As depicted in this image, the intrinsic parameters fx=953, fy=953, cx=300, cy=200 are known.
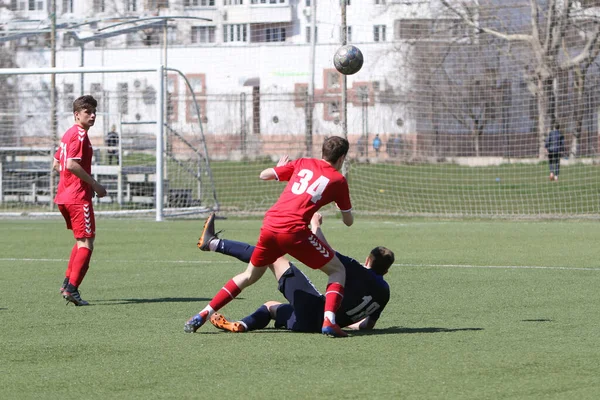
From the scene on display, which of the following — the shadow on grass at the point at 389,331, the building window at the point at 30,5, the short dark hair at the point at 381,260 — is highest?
the building window at the point at 30,5

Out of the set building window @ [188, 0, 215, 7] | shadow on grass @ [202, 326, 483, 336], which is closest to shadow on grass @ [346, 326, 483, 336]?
shadow on grass @ [202, 326, 483, 336]

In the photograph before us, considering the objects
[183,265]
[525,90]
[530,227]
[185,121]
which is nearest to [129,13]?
[185,121]

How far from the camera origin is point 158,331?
7.09 m

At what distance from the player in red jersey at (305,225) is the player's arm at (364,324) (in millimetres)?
332

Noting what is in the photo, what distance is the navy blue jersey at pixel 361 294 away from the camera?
6.95 metres

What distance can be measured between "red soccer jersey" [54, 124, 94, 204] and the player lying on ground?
255 centimetres

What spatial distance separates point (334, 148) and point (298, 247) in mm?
759

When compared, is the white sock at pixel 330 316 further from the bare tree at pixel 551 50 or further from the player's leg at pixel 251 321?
the bare tree at pixel 551 50

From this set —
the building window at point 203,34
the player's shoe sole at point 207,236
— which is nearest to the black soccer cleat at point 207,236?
the player's shoe sole at point 207,236

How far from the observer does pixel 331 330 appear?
21.9 ft

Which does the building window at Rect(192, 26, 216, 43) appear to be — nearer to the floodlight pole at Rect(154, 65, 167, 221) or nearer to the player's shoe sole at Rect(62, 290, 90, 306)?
the floodlight pole at Rect(154, 65, 167, 221)

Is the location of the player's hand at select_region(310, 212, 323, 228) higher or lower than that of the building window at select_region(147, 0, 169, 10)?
lower

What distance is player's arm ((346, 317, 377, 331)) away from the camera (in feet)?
23.3

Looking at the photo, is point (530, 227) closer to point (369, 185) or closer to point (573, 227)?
point (573, 227)
